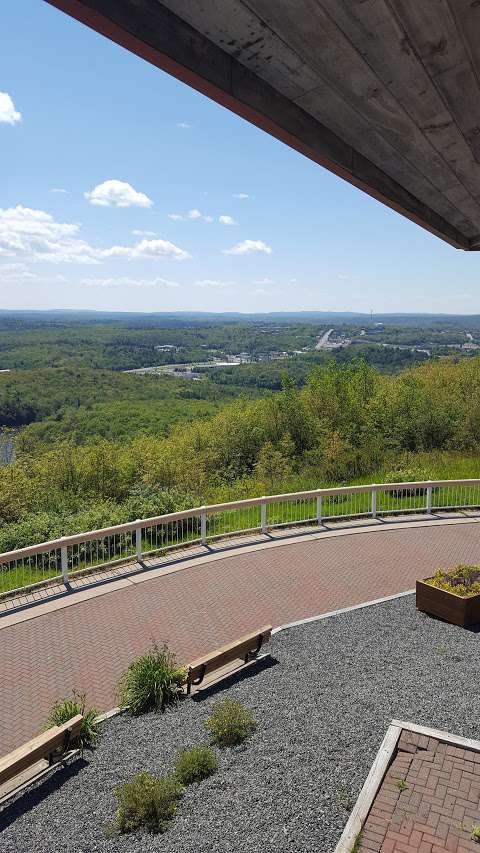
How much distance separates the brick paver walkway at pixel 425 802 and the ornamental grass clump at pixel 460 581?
3.28 metres

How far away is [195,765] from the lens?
5.09 m

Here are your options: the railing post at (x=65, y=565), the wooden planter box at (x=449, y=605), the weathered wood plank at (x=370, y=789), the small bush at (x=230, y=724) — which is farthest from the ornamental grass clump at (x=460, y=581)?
the railing post at (x=65, y=565)

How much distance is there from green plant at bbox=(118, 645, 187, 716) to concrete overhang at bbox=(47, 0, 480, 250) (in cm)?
555

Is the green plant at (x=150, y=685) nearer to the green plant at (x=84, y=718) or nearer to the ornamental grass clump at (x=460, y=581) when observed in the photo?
the green plant at (x=84, y=718)

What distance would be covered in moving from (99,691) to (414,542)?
7533 mm

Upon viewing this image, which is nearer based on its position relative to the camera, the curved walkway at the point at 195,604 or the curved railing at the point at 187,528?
the curved walkway at the point at 195,604

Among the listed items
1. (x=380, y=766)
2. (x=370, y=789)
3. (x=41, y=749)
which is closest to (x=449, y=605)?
(x=380, y=766)

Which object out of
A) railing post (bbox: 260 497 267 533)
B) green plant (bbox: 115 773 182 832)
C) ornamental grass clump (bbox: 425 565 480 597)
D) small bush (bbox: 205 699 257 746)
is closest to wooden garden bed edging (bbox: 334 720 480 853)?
small bush (bbox: 205 699 257 746)

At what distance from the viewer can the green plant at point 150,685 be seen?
20.6 ft

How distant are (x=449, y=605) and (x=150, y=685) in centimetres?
449

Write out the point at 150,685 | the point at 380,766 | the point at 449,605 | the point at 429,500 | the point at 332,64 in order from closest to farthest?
the point at 332,64 → the point at 380,766 → the point at 150,685 → the point at 449,605 → the point at 429,500

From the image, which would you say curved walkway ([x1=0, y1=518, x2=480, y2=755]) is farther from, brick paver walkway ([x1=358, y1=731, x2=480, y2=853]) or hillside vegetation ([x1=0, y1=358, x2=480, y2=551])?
hillside vegetation ([x1=0, y1=358, x2=480, y2=551])

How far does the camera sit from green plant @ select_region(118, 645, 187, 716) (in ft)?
20.6

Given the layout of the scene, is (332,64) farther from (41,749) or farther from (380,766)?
(41,749)
